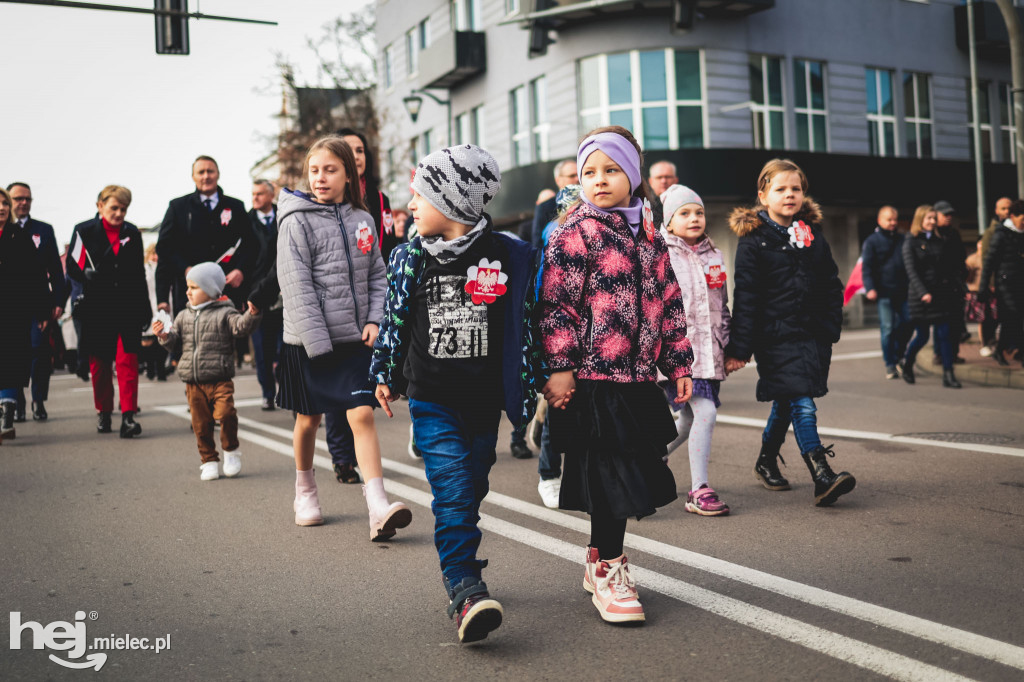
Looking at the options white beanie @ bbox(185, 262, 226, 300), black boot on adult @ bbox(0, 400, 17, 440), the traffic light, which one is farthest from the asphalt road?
the traffic light

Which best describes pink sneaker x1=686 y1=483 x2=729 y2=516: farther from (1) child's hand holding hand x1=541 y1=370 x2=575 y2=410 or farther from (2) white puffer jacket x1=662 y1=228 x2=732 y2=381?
(1) child's hand holding hand x1=541 y1=370 x2=575 y2=410

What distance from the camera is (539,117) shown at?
1162 inches

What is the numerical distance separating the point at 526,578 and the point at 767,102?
997 inches

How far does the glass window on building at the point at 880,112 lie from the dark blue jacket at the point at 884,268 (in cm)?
1727

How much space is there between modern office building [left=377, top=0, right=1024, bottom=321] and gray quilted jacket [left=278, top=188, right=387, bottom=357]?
18.3 meters

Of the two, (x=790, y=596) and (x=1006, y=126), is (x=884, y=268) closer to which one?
(x=790, y=596)

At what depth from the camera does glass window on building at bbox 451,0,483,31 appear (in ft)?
107

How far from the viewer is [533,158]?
29.7m

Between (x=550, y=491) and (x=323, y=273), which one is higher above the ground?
(x=323, y=273)

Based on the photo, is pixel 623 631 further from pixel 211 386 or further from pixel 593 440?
pixel 211 386

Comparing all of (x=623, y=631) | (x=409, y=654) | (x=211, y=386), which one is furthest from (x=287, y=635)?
(x=211, y=386)

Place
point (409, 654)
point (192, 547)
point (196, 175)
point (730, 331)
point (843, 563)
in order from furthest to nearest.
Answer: point (196, 175) < point (730, 331) < point (192, 547) < point (843, 563) < point (409, 654)

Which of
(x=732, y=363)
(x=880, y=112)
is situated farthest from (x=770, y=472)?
(x=880, y=112)

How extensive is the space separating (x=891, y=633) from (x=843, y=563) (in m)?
0.93
